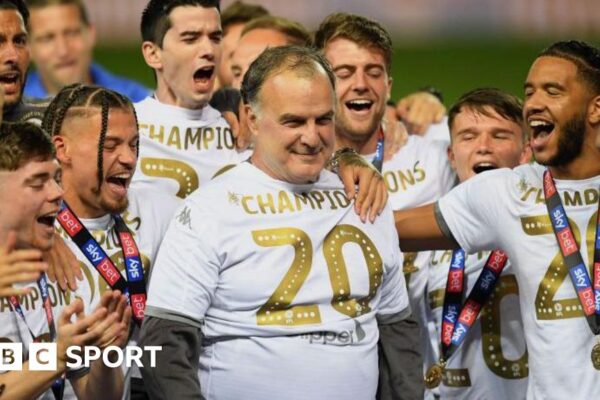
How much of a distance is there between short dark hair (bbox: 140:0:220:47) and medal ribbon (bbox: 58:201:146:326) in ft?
4.33

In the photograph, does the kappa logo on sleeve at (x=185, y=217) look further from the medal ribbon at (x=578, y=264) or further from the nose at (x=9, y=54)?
the nose at (x=9, y=54)

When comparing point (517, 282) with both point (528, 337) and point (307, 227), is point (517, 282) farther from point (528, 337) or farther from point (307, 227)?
point (307, 227)

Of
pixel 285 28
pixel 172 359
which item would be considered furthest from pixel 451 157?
pixel 172 359

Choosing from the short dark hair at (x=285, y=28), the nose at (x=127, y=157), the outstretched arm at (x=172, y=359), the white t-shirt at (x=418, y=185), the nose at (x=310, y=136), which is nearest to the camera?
the outstretched arm at (x=172, y=359)

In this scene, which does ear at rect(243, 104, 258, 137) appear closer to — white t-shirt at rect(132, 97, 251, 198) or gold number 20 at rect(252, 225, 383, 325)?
gold number 20 at rect(252, 225, 383, 325)

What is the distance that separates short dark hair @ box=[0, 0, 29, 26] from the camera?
6.61 metres

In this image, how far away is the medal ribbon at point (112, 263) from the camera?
17.8ft

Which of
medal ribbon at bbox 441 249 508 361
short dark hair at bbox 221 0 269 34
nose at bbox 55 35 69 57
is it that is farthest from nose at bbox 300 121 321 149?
nose at bbox 55 35 69 57

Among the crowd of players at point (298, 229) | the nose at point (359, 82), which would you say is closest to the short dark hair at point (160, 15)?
the crowd of players at point (298, 229)

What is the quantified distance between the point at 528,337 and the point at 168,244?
1453 millimetres

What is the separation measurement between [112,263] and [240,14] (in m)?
3.44

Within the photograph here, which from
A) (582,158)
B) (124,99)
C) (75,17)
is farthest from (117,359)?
(75,17)

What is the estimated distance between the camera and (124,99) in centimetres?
573

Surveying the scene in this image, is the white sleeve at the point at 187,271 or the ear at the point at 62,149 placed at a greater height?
the ear at the point at 62,149
